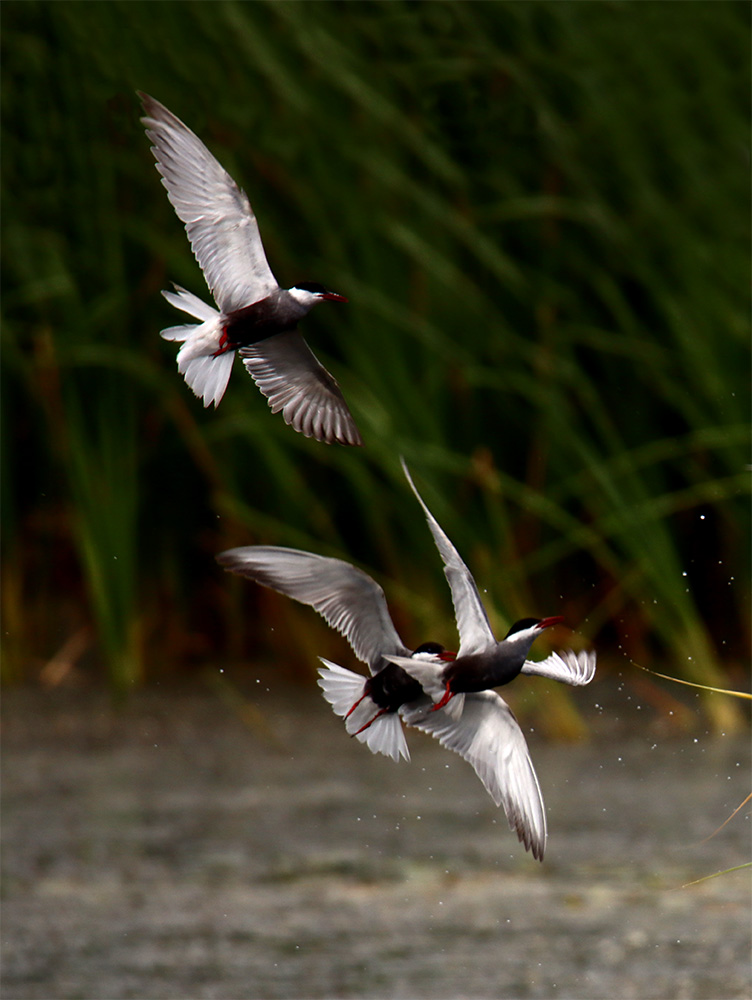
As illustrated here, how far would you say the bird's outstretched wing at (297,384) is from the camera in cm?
114

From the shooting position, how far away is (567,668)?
1.09 m

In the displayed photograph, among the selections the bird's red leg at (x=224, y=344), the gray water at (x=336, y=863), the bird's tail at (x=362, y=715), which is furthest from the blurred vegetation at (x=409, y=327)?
the bird's red leg at (x=224, y=344)

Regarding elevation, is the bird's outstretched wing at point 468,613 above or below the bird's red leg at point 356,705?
above

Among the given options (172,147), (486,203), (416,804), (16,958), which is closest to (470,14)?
(486,203)

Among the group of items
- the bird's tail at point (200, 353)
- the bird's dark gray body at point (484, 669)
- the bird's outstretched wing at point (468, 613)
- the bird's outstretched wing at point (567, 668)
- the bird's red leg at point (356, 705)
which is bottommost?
the bird's red leg at point (356, 705)

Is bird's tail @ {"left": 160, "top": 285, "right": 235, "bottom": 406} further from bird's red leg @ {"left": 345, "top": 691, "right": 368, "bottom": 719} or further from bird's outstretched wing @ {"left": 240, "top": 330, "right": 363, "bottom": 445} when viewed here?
bird's red leg @ {"left": 345, "top": 691, "right": 368, "bottom": 719}

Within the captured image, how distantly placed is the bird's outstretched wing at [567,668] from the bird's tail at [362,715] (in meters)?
0.11

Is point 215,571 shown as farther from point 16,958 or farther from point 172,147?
point 172,147

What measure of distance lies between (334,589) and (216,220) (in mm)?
271

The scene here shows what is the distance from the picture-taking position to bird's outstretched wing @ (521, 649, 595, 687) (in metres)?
1.04

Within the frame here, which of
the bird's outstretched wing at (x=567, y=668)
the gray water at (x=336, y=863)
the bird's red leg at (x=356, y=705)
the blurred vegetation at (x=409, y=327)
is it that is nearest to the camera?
the bird's outstretched wing at (x=567, y=668)

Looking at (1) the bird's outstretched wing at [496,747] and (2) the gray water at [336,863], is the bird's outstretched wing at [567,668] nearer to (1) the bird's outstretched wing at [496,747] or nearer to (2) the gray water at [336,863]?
(1) the bird's outstretched wing at [496,747]

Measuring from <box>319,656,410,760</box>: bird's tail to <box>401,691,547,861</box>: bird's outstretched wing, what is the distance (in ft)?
0.08

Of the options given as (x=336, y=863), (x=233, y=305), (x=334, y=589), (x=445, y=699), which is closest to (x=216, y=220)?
(x=233, y=305)
